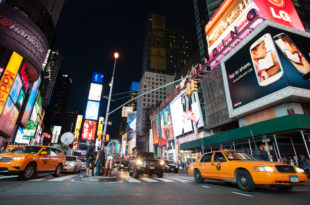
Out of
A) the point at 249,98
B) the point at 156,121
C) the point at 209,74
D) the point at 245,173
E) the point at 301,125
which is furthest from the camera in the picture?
the point at 156,121

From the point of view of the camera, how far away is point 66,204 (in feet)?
12.5

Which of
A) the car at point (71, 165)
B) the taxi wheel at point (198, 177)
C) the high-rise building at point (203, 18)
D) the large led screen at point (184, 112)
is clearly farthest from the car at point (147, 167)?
the high-rise building at point (203, 18)

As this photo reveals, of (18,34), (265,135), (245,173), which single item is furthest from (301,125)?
(18,34)

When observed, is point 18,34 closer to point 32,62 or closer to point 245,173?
point 32,62

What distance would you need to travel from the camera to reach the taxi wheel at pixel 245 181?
5845mm

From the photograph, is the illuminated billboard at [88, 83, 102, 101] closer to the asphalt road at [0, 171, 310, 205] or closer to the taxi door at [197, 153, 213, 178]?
the asphalt road at [0, 171, 310, 205]

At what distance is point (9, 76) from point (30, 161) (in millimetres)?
20342

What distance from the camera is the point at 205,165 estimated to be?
8320 mm

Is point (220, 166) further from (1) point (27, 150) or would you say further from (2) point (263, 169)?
(1) point (27, 150)

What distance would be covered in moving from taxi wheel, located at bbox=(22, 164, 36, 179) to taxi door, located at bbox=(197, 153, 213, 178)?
8790 mm

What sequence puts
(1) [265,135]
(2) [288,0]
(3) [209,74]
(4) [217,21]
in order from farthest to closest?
(4) [217,21]
(3) [209,74]
(2) [288,0]
(1) [265,135]

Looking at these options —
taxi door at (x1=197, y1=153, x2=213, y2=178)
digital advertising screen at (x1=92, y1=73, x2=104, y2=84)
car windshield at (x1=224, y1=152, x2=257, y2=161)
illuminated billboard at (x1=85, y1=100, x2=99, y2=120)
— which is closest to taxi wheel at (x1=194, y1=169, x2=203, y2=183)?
taxi door at (x1=197, y1=153, x2=213, y2=178)

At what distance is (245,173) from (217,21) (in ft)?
130

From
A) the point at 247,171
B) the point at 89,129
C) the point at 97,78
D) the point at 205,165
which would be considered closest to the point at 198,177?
the point at 205,165
